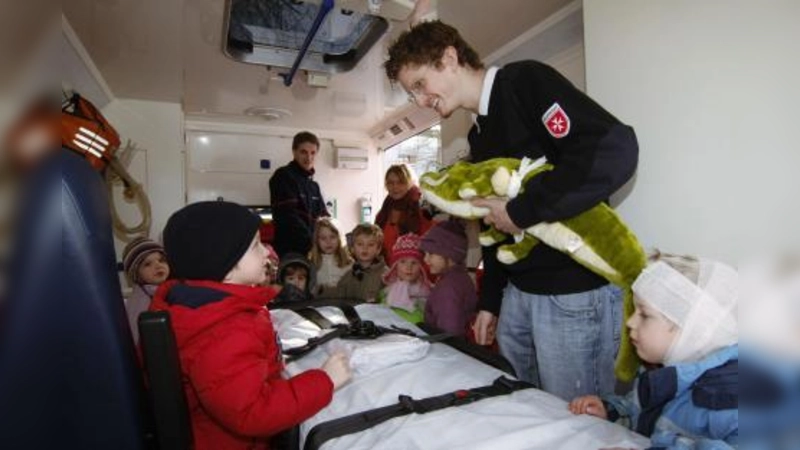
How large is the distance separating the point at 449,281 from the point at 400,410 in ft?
4.22

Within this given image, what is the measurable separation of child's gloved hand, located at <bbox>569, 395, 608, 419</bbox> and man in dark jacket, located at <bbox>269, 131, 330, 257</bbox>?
3085 millimetres

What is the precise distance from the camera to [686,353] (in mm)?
805

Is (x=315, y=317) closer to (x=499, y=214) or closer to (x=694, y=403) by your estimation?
(x=499, y=214)

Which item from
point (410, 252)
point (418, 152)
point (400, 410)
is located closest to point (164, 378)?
point (400, 410)

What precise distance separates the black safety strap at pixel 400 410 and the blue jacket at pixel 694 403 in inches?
10.5

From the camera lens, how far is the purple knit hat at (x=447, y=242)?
7.57 feet

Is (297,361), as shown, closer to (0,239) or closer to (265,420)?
(265,420)

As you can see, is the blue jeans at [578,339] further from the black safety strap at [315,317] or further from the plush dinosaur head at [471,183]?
the black safety strap at [315,317]

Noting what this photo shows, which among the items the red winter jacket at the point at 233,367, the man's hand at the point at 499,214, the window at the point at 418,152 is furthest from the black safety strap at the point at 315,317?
the window at the point at 418,152

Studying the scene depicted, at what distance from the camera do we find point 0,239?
318 mm

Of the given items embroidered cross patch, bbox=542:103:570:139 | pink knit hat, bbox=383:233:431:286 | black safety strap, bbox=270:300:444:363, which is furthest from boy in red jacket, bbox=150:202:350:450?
pink knit hat, bbox=383:233:431:286

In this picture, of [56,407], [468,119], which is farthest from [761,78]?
[468,119]

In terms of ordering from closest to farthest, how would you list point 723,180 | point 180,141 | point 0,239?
point 0,239, point 723,180, point 180,141

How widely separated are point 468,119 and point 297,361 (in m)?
2.28
